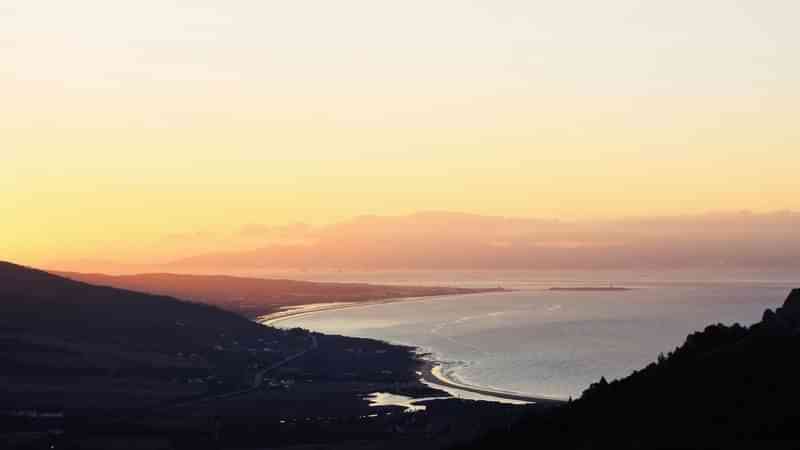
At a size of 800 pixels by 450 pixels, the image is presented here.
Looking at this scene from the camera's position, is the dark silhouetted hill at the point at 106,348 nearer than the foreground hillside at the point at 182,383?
No

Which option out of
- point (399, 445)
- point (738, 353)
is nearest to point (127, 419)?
point (399, 445)

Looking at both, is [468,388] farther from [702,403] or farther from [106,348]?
[702,403]

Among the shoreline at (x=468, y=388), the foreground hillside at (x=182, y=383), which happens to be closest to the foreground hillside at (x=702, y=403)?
the foreground hillside at (x=182, y=383)

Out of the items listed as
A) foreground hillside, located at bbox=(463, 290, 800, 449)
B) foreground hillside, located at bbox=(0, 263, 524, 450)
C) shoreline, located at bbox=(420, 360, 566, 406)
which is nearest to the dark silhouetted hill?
foreground hillside, located at bbox=(0, 263, 524, 450)

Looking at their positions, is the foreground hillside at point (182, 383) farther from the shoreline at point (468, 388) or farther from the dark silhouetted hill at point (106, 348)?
the shoreline at point (468, 388)

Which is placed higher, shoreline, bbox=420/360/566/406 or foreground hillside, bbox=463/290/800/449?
foreground hillside, bbox=463/290/800/449

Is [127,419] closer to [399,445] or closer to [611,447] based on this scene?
[399,445]

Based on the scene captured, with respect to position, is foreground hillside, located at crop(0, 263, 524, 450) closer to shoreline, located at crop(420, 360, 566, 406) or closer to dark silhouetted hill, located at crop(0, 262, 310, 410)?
dark silhouetted hill, located at crop(0, 262, 310, 410)
